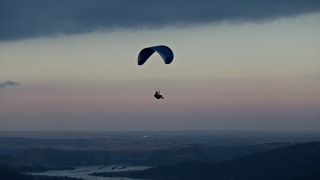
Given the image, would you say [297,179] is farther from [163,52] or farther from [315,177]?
[163,52]

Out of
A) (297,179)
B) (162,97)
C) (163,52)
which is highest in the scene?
(163,52)

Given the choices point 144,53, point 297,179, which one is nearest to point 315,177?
point 297,179

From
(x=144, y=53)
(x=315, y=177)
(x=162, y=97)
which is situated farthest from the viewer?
(x=315, y=177)

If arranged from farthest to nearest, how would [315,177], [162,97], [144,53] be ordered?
1. [315,177]
2. [144,53]
3. [162,97]

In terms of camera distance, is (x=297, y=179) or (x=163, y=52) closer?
(x=163, y=52)
